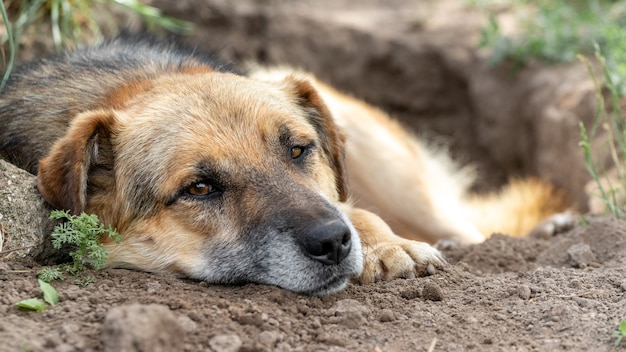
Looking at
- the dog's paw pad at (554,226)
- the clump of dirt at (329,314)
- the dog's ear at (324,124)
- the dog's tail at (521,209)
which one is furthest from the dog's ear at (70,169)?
the dog's tail at (521,209)

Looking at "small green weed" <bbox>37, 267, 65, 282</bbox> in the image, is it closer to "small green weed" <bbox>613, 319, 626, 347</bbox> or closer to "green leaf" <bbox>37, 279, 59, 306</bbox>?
"green leaf" <bbox>37, 279, 59, 306</bbox>

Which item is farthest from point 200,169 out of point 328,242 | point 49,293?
point 49,293

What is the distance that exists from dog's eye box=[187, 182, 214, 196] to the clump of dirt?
1.37 feet

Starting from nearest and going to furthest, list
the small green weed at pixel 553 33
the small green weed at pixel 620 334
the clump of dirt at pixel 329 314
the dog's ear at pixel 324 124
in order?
the clump of dirt at pixel 329 314, the small green weed at pixel 620 334, the dog's ear at pixel 324 124, the small green weed at pixel 553 33

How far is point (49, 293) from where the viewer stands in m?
2.96

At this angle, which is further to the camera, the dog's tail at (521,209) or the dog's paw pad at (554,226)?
the dog's tail at (521,209)

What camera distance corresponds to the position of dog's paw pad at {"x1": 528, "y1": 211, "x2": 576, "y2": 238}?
17.4 feet

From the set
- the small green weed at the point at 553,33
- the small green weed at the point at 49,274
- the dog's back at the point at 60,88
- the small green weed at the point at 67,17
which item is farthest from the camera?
the small green weed at the point at 553,33

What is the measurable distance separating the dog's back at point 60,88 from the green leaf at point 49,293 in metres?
1.12

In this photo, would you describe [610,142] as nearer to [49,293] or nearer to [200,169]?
[200,169]

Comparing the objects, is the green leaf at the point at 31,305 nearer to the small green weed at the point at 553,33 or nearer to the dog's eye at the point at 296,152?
the dog's eye at the point at 296,152

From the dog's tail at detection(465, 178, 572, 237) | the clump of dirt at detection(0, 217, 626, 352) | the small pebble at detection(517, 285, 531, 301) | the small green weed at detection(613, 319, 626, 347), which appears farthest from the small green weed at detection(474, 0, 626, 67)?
the small green weed at detection(613, 319, 626, 347)

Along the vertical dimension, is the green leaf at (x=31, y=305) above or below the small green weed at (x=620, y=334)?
below

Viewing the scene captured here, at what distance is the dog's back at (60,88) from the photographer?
157 inches
